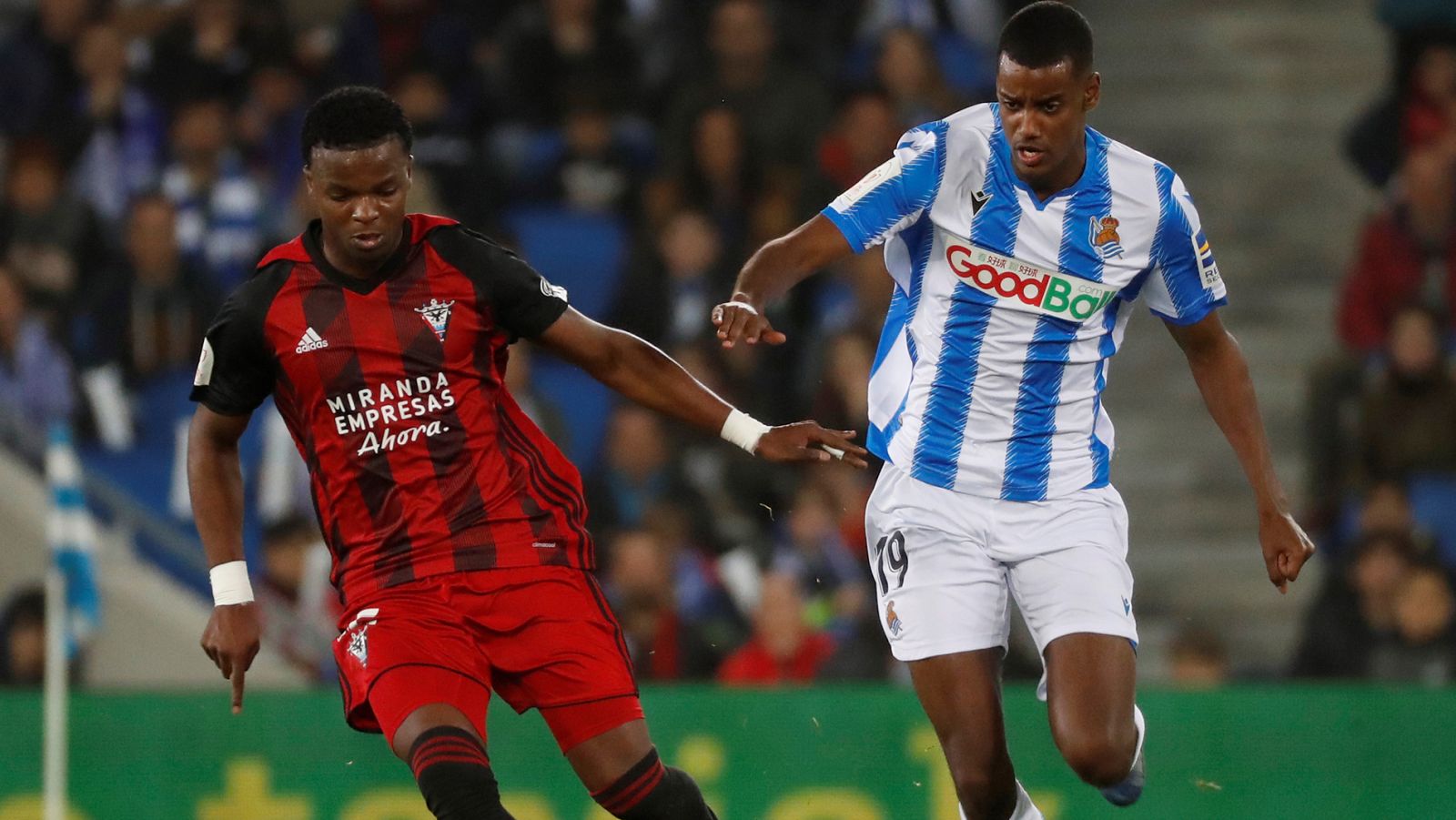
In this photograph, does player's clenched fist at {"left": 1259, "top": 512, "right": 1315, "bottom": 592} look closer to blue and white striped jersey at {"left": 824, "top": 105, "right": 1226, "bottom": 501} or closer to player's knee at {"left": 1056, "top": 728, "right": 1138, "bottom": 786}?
blue and white striped jersey at {"left": 824, "top": 105, "right": 1226, "bottom": 501}

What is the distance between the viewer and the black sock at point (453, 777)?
16.0 ft

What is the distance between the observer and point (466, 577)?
17.2 ft

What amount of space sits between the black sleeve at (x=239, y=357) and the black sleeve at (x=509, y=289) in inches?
18.2

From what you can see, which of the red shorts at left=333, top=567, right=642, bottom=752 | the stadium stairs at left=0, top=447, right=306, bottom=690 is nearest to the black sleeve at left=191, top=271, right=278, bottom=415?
the red shorts at left=333, top=567, right=642, bottom=752

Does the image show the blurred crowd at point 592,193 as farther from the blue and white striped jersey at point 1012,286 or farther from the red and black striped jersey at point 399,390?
the red and black striped jersey at point 399,390

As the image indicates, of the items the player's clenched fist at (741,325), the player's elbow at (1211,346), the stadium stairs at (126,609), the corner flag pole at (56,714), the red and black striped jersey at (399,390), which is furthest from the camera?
the stadium stairs at (126,609)

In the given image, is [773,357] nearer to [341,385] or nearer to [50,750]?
[50,750]

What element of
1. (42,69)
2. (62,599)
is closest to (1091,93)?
(62,599)

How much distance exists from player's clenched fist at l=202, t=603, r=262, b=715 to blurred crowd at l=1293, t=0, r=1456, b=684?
5307mm

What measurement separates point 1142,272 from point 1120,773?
1301 mm

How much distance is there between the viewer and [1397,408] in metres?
9.82

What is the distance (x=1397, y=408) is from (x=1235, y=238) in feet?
7.26

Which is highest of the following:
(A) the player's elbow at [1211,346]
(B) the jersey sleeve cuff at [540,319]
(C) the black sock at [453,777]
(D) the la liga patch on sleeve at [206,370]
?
(B) the jersey sleeve cuff at [540,319]

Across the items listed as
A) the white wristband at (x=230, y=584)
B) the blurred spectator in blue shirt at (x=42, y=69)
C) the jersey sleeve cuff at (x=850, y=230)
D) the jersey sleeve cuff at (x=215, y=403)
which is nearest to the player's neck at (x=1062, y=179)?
the jersey sleeve cuff at (x=850, y=230)
